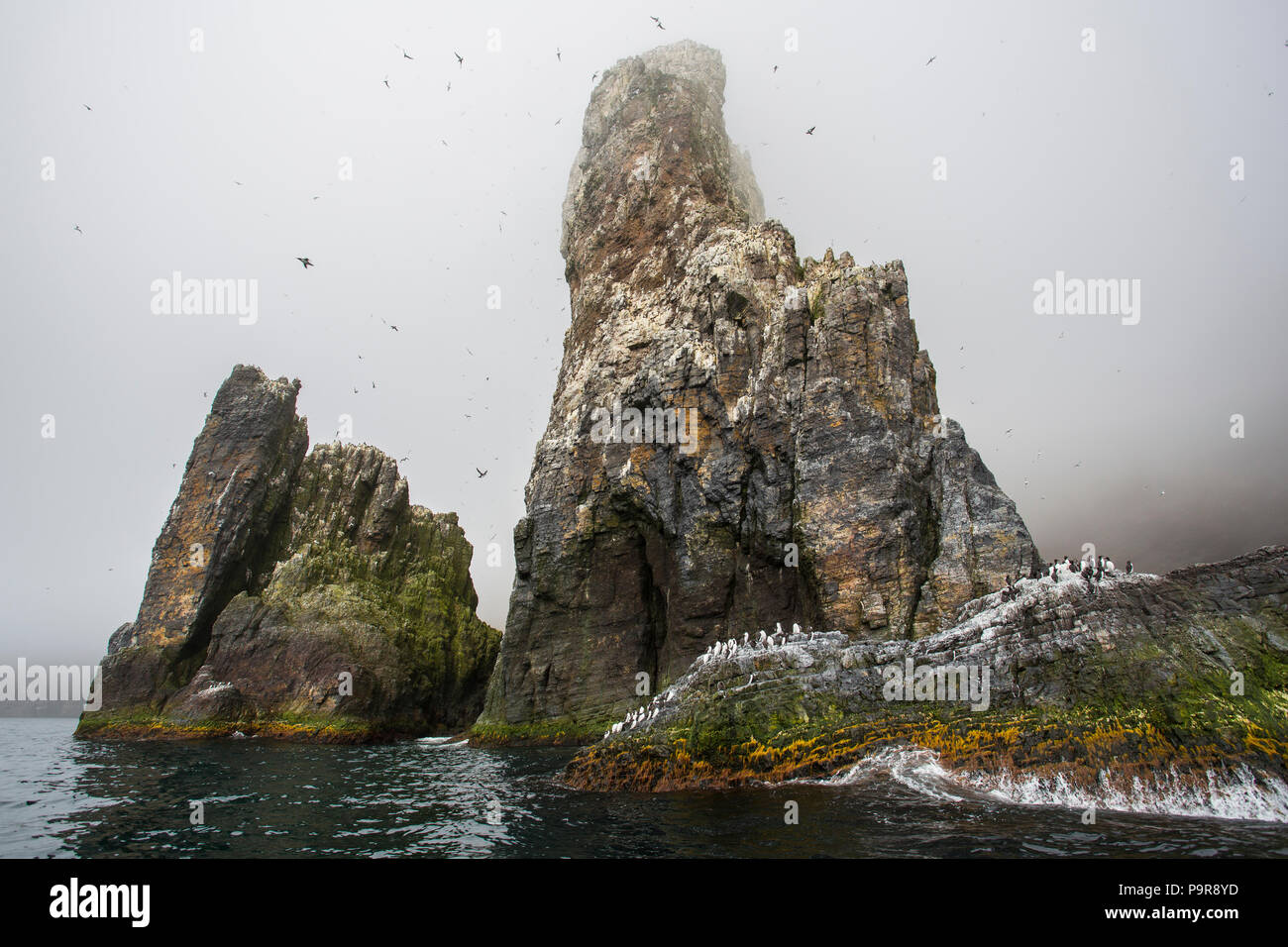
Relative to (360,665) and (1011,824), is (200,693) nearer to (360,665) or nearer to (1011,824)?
(360,665)

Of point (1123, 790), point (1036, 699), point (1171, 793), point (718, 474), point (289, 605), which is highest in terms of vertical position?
point (718, 474)

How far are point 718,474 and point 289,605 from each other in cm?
3954

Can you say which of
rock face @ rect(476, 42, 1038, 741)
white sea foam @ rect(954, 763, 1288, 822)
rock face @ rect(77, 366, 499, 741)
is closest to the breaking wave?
white sea foam @ rect(954, 763, 1288, 822)

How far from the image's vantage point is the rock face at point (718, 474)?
31531 mm

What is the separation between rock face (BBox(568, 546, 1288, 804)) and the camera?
13633 millimetres

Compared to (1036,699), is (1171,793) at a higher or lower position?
lower

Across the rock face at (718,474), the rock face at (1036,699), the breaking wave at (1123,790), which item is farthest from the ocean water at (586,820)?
the rock face at (718,474)

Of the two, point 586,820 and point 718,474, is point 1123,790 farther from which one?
point 718,474

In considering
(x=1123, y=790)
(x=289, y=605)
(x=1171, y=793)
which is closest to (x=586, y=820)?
(x=1123, y=790)

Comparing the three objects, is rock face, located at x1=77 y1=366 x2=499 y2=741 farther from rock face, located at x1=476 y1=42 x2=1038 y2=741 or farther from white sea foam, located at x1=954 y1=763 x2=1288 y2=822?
white sea foam, located at x1=954 y1=763 x2=1288 y2=822

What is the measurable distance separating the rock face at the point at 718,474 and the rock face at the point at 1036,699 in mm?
10539

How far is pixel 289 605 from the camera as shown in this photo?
5406 centimetres
